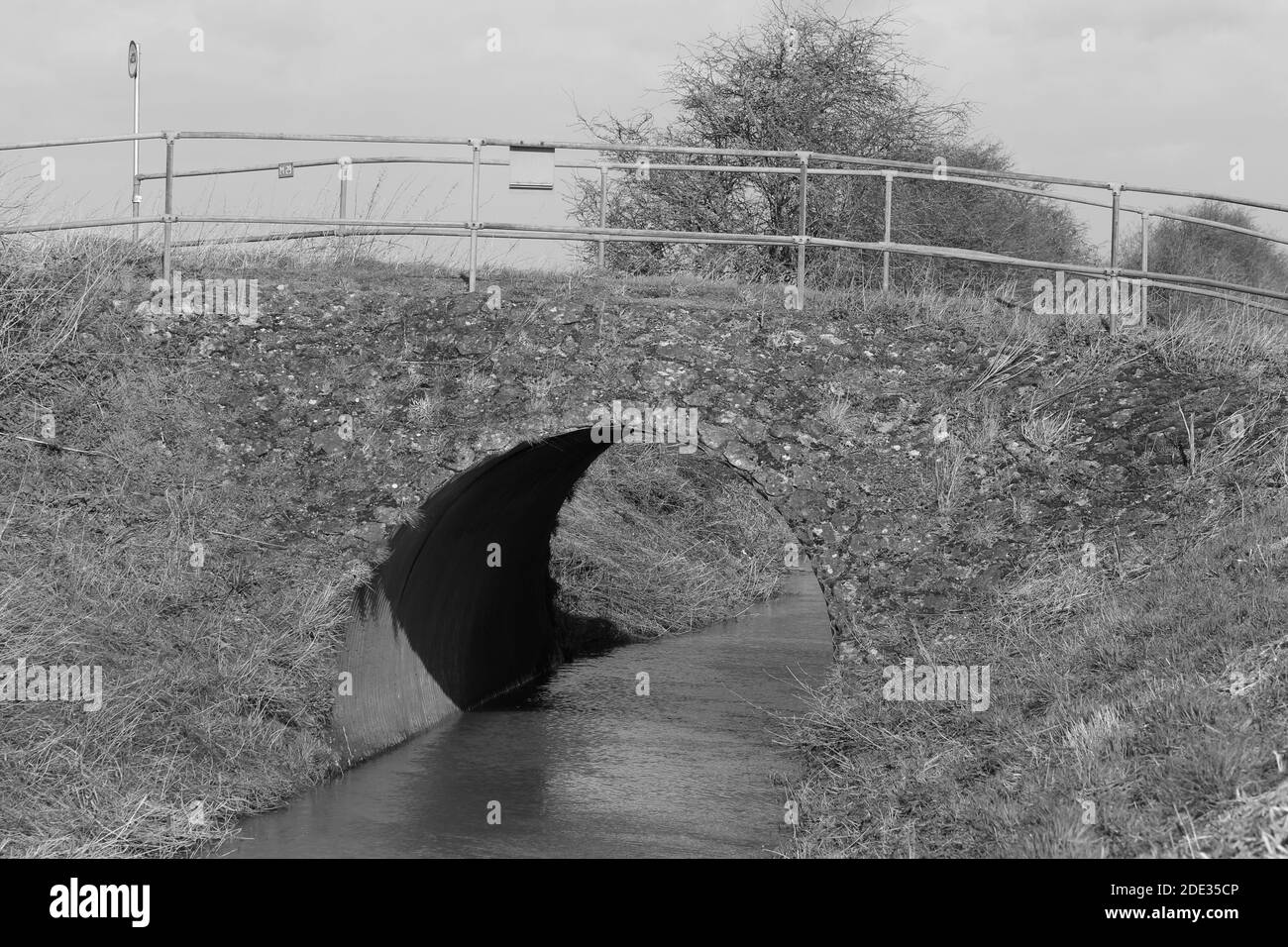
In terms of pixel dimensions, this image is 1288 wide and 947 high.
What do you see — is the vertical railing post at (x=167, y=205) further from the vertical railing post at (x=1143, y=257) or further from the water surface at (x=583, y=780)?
the vertical railing post at (x=1143, y=257)

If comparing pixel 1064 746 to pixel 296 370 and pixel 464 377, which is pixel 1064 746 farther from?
pixel 296 370

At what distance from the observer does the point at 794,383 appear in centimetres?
1213

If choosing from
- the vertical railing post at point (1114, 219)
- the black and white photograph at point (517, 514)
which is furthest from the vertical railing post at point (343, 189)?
the vertical railing post at point (1114, 219)

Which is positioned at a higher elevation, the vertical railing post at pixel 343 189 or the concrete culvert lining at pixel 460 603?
the vertical railing post at pixel 343 189

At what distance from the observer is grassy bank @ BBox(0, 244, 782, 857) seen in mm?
9984

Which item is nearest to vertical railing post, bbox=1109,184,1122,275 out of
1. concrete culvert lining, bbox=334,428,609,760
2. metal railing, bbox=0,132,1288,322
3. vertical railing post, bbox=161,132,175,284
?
metal railing, bbox=0,132,1288,322

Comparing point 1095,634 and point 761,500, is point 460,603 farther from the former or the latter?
point 1095,634

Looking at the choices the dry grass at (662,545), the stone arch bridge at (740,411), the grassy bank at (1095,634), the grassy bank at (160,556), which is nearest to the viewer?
the grassy bank at (1095,634)

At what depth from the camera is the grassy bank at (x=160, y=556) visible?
32.8 feet

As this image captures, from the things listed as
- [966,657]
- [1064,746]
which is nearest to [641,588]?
[966,657]

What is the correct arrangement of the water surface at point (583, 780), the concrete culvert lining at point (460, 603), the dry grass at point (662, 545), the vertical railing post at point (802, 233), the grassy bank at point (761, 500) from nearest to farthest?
1. the grassy bank at point (761, 500)
2. the water surface at point (583, 780)
3. the vertical railing post at point (802, 233)
4. the concrete culvert lining at point (460, 603)
5. the dry grass at point (662, 545)

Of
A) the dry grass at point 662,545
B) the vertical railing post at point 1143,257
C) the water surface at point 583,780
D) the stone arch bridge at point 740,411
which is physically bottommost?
the water surface at point 583,780

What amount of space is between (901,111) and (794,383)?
1396cm

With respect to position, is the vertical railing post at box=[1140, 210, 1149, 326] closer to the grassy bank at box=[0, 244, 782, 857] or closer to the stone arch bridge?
the stone arch bridge
